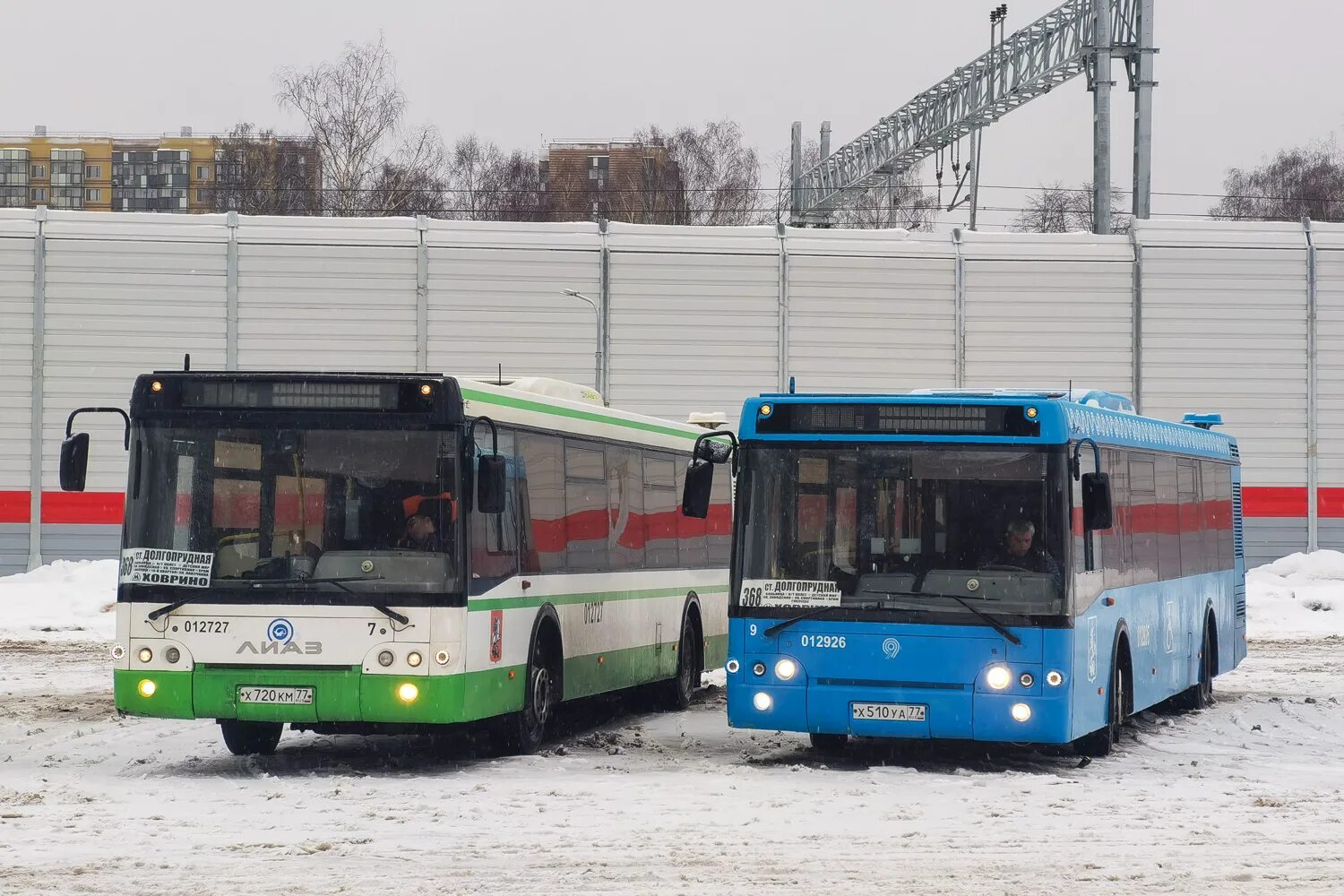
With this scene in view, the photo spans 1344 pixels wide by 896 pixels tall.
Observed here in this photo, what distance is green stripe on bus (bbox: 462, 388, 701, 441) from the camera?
42.4ft

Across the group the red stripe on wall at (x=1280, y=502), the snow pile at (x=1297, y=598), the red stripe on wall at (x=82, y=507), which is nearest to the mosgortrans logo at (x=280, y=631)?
the snow pile at (x=1297, y=598)

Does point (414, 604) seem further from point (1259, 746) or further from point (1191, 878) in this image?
point (1259, 746)

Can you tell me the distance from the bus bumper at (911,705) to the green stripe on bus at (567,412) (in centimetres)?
246

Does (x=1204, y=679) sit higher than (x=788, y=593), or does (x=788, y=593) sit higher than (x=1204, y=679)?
(x=788, y=593)

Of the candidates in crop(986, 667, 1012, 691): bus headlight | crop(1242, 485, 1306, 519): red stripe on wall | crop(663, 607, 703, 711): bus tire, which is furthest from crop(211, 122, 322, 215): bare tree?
crop(986, 667, 1012, 691): bus headlight

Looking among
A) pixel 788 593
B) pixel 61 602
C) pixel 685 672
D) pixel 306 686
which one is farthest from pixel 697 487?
pixel 61 602

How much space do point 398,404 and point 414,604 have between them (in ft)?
4.10

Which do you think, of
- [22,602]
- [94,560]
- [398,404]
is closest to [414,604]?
[398,404]

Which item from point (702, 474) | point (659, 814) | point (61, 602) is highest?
point (702, 474)

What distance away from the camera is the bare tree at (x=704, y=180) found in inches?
2921

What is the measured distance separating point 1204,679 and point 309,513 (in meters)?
9.35

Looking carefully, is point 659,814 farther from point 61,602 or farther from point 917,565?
point 61,602

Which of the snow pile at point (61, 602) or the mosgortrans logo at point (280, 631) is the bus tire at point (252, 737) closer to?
the mosgortrans logo at point (280, 631)

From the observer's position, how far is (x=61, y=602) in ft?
101
